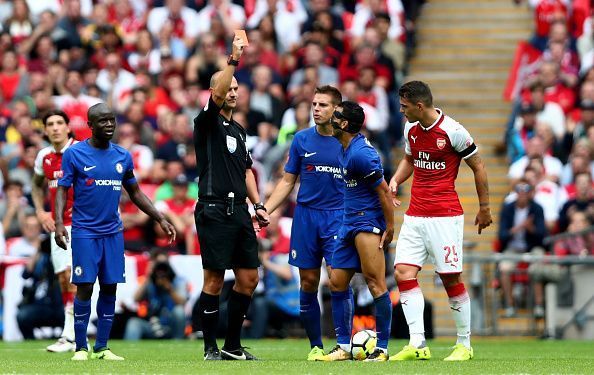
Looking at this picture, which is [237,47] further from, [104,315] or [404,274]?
[104,315]

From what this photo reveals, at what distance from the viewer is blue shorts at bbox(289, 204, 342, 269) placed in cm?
1482

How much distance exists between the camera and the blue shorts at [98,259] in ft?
47.2

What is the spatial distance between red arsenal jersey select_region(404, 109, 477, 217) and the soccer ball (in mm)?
1236

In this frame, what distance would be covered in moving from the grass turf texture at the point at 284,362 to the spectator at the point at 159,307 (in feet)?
4.79

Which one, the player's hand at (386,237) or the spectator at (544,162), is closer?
the player's hand at (386,237)

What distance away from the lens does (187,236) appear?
21.5 metres

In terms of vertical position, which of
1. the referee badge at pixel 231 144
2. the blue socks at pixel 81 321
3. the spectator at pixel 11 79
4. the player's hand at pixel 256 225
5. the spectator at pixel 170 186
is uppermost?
the spectator at pixel 11 79

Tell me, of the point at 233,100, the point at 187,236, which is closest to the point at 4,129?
the point at 187,236

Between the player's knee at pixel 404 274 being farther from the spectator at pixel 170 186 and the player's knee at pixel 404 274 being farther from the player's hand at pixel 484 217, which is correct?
the spectator at pixel 170 186

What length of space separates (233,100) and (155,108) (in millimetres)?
11109

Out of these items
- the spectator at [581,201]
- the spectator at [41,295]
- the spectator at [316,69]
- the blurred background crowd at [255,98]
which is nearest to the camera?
the spectator at [41,295]

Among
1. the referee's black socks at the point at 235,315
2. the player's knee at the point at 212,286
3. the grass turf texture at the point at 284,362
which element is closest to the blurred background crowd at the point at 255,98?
the grass turf texture at the point at 284,362

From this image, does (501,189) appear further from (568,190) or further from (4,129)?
(4,129)

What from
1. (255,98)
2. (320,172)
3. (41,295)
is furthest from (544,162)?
(320,172)
